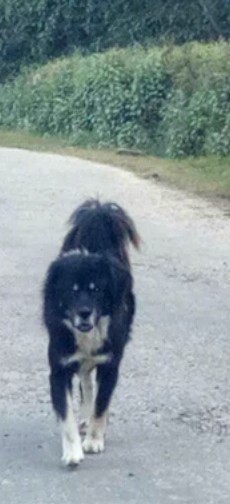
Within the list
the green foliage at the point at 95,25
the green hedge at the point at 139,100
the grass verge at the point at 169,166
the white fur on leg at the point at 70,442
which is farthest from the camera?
the green foliage at the point at 95,25

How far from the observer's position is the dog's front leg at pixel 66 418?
301 inches

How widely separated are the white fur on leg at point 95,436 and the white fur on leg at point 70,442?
0.76 ft

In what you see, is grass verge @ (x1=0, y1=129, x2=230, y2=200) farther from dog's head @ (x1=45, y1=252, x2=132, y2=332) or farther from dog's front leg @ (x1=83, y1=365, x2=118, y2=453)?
dog's head @ (x1=45, y1=252, x2=132, y2=332)

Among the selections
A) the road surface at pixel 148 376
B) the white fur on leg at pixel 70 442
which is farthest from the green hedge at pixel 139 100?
the white fur on leg at pixel 70 442

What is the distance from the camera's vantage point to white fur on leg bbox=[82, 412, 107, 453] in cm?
793

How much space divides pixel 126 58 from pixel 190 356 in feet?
70.6

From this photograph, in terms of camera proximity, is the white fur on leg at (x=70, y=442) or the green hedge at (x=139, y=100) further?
the green hedge at (x=139, y=100)

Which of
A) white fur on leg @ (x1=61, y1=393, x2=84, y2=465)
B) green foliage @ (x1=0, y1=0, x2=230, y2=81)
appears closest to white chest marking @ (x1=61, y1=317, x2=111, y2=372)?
white fur on leg @ (x1=61, y1=393, x2=84, y2=465)

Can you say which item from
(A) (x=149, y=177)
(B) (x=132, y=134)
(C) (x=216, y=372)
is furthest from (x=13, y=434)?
(B) (x=132, y=134)

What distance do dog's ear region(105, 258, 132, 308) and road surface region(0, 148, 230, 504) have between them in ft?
2.40

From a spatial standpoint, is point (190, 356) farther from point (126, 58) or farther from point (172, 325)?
point (126, 58)

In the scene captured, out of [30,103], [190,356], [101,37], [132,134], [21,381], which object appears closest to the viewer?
[21,381]

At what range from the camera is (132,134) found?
29.1m

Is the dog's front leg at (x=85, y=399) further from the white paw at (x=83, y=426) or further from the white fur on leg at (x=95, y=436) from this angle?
the white fur on leg at (x=95, y=436)
